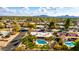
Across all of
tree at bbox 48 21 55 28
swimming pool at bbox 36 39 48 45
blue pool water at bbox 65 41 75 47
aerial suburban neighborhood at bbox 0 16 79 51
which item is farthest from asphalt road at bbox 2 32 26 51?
blue pool water at bbox 65 41 75 47

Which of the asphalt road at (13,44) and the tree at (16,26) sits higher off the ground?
the tree at (16,26)

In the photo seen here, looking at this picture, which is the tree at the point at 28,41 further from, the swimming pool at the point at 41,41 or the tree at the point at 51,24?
the tree at the point at 51,24

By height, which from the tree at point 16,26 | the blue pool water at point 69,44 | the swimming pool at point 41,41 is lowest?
the blue pool water at point 69,44

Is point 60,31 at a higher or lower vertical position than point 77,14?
lower

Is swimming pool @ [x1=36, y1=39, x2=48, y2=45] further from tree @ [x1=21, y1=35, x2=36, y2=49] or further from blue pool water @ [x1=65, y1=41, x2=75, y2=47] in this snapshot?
blue pool water @ [x1=65, y1=41, x2=75, y2=47]

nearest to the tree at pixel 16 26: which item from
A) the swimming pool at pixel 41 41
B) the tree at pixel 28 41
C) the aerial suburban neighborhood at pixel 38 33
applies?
the aerial suburban neighborhood at pixel 38 33
